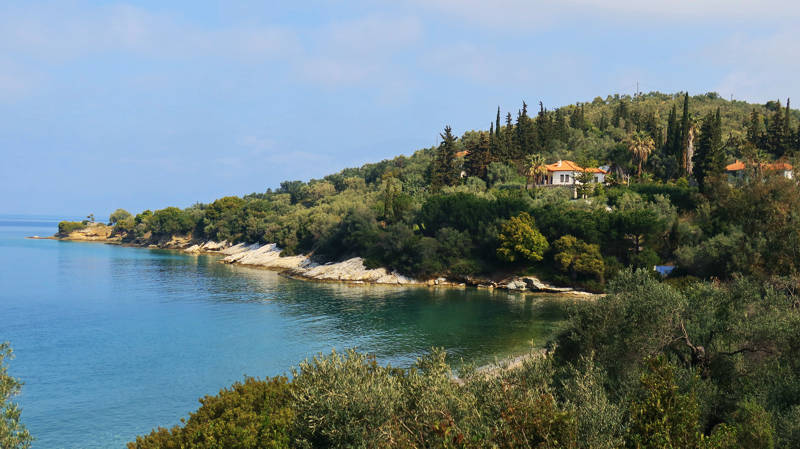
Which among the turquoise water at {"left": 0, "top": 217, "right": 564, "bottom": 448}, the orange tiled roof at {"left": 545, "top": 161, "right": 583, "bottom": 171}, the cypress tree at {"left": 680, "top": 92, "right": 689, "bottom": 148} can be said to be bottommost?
the turquoise water at {"left": 0, "top": 217, "right": 564, "bottom": 448}

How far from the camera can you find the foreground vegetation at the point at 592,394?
14.9m

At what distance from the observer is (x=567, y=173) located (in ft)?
344

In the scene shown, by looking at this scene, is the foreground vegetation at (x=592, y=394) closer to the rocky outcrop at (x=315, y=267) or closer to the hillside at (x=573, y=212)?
the hillside at (x=573, y=212)

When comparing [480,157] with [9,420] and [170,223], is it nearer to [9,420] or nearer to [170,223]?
[9,420]

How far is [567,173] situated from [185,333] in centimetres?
7706

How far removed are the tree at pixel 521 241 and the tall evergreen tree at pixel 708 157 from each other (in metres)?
26.4

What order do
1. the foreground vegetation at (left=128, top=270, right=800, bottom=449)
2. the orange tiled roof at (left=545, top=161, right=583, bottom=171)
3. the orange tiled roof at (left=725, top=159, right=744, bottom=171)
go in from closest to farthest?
the foreground vegetation at (left=128, top=270, right=800, bottom=449)
the orange tiled roof at (left=725, top=159, right=744, bottom=171)
the orange tiled roof at (left=545, top=161, right=583, bottom=171)

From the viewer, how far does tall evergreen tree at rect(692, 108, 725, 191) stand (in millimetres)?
81000

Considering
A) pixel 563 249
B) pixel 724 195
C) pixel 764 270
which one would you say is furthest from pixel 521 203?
pixel 764 270

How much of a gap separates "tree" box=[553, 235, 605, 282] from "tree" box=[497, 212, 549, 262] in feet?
8.46

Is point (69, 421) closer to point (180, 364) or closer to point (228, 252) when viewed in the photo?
point (180, 364)

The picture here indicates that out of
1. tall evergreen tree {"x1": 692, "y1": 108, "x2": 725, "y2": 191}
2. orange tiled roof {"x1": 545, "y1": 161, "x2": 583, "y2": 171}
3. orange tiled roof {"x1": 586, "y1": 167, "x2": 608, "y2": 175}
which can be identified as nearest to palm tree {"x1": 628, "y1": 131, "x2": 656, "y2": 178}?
orange tiled roof {"x1": 586, "y1": 167, "x2": 608, "y2": 175}

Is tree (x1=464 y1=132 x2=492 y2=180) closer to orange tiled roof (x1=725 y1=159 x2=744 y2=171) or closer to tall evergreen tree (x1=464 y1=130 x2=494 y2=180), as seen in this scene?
tall evergreen tree (x1=464 y1=130 x2=494 y2=180)

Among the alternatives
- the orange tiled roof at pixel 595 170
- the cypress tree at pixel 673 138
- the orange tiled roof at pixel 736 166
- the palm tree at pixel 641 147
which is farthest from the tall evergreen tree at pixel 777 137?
the orange tiled roof at pixel 595 170
